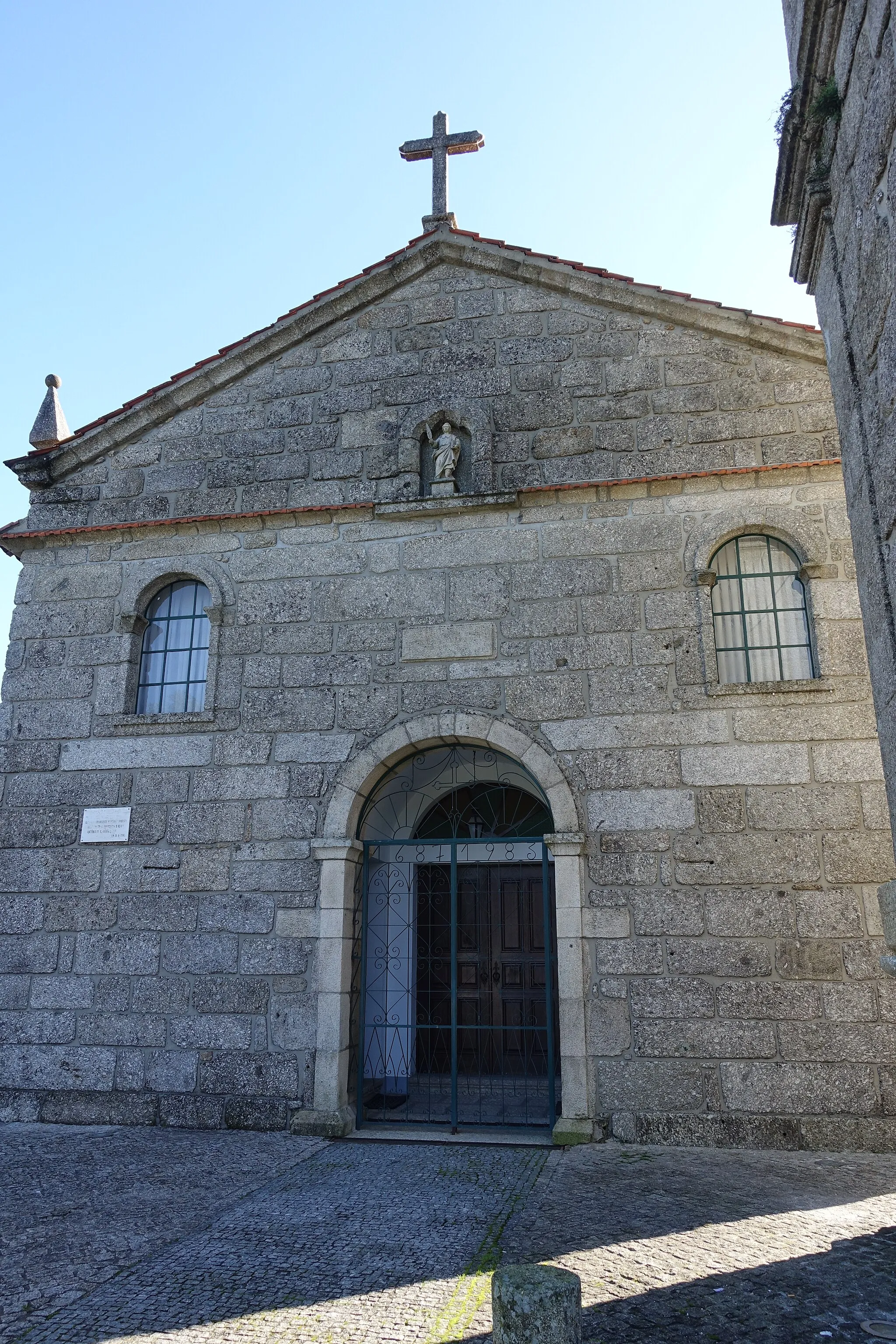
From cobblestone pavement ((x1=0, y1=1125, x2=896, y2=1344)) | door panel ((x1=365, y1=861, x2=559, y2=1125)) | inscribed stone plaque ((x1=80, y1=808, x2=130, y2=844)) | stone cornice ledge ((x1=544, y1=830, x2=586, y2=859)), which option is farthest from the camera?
door panel ((x1=365, y1=861, x2=559, y2=1125))

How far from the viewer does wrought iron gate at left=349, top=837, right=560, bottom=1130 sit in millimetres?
8398

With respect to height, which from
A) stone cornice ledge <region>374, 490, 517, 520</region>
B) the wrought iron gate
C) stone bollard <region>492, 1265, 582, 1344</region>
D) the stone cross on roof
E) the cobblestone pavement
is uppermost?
the stone cross on roof

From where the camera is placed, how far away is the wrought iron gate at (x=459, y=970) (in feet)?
27.6

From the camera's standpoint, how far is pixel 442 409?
7957mm

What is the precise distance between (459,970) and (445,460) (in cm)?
476

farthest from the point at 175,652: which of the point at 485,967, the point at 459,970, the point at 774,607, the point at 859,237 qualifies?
the point at 859,237

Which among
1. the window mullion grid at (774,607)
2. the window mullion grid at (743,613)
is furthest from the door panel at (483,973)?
the window mullion grid at (774,607)

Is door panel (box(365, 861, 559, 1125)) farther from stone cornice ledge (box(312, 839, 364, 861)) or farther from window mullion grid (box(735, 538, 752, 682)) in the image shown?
window mullion grid (box(735, 538, 752, 682))

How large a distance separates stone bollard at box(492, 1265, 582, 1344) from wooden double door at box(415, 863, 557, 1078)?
5.87 meters

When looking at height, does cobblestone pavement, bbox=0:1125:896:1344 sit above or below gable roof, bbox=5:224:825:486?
below

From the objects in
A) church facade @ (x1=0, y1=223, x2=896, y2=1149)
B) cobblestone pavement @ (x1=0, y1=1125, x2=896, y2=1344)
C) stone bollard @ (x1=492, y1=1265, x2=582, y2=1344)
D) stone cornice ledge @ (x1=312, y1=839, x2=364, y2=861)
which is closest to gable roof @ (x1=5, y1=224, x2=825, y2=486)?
church facade @ (x1=0, y1=223, x2=896, y2=1149)

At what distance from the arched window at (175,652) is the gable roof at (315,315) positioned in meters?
1.59

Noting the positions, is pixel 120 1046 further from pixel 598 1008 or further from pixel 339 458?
pixel 339 458

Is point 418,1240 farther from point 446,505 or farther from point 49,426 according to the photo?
point 49,426
